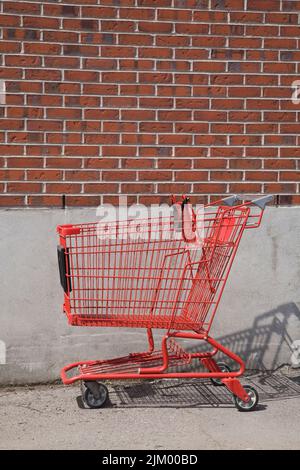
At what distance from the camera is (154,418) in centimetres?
451

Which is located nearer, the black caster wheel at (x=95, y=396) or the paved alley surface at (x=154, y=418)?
the paved alley surface at (x=154, y=418)

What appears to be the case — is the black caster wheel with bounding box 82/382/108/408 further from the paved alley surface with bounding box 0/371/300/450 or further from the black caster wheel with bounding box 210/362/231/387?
the black caster wheel with bounding box 210/362/231/387

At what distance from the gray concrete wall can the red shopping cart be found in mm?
267

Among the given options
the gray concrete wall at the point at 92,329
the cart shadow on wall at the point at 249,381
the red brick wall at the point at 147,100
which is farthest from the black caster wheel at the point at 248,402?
the red brick wall at the point at 147,100

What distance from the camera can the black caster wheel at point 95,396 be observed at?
4.64m

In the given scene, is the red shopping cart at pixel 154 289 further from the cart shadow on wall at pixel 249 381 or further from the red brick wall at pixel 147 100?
the red brick wall at pixel 147 100

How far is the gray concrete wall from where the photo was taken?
5125mm

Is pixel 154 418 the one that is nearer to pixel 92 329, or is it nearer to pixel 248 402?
pixel 248 402

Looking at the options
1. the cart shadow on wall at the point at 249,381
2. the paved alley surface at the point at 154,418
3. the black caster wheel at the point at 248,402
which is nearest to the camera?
the paved alley surface at the point at 154,418

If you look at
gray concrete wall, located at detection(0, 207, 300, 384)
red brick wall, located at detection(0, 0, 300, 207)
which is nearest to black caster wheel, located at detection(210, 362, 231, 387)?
gray concrete wall, located at detection(0, 207, 300, 384)

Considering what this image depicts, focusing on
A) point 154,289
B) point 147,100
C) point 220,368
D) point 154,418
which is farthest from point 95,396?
point 147,100

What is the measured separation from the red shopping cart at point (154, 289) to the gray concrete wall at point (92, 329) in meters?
0.27

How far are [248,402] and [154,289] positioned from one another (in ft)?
3.22

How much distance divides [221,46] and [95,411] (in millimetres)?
2807
